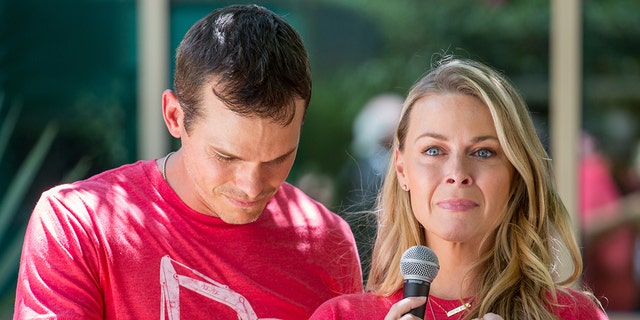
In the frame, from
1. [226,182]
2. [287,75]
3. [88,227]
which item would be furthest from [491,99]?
[88,227]

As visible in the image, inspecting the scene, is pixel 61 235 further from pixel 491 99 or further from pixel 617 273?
pixel 617 273

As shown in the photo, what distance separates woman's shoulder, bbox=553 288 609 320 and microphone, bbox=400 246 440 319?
0.45 metres

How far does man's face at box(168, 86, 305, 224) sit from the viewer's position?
3029 mm

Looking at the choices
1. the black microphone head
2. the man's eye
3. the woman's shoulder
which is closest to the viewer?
the black microphone head

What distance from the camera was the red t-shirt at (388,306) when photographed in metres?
2.97

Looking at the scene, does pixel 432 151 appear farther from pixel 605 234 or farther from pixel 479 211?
pixel 605 234

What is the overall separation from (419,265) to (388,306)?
1.43 ft

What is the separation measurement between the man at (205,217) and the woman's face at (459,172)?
353mm

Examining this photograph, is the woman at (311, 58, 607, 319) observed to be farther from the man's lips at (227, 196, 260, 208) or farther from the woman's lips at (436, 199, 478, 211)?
the man's lips at (227, 196, 260, 208)

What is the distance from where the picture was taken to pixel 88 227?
10.4 ft

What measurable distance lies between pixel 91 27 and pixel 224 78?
Answer: 3.86 meters

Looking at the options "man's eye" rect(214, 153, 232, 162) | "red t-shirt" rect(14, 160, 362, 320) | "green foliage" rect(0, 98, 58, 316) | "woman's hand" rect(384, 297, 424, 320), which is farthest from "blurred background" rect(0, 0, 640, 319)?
"woman's hand" rect(384, 297, 424, 320)

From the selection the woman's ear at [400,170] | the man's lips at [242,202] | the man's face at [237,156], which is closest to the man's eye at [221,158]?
the man's face at [237,156]

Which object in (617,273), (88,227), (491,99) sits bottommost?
(617,273)
